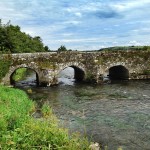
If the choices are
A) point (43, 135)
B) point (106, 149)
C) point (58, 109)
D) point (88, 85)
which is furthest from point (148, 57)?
point (43, 135)

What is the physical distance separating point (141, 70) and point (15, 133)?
3606 cm

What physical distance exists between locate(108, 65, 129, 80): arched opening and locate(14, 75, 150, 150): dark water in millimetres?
4654

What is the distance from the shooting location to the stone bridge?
42844 millimetres

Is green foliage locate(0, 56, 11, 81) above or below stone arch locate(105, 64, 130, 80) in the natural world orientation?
above

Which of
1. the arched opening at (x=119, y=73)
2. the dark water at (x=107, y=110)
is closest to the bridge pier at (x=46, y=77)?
the dark water at (x=107, y=110)

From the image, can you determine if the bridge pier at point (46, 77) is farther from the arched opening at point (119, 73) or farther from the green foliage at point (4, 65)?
the arched opening at point (119, 73)

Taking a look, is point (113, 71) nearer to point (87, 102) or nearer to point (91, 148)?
point (87, 102)

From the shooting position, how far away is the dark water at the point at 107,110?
65.8ft

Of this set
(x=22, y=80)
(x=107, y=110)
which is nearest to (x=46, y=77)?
(x=22, y=80)

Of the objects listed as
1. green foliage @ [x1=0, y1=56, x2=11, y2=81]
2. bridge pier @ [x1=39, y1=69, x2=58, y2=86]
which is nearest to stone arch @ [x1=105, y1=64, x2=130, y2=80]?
bridge pier @ [x1=39, y1=69, x2=58, y2=86]

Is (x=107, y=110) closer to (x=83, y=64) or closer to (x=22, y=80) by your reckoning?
(x=83, y=64)

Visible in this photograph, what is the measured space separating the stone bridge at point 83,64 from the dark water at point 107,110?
8.54 ft

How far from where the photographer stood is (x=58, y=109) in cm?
2875

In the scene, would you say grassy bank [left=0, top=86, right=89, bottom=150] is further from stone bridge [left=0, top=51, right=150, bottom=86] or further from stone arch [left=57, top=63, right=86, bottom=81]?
stone arch [left=57, top=63, right=86, bottom=81]
